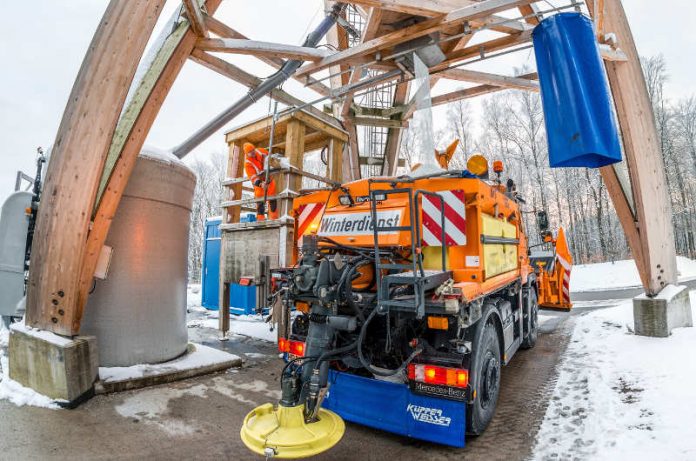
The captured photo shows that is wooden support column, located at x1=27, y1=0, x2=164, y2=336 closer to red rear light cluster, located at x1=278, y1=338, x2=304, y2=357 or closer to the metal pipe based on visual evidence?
the metal pipe

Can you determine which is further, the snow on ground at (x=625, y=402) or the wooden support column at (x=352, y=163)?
the wooden support column at (x=352, y=163)

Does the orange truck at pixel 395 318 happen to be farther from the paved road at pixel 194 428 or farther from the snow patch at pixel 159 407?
the snow patch at pixel 159 407

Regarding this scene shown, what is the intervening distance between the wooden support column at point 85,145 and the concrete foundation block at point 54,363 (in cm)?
18

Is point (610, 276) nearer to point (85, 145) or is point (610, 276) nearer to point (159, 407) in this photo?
point (159, 407)

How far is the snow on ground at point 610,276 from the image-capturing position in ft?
56.1

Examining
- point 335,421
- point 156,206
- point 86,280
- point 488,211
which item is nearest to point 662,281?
point 488,211

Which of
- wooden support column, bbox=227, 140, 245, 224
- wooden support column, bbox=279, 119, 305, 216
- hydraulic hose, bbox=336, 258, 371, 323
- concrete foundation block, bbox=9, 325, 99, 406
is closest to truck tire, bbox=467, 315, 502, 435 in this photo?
hydraulic hose, bbox=336, 258, 371, 323

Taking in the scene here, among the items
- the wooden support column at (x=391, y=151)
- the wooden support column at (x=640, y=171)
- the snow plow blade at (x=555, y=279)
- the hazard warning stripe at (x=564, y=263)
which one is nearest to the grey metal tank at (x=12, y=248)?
the wooden support column at (x=391, y=151)

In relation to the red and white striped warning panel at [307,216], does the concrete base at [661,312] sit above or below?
below

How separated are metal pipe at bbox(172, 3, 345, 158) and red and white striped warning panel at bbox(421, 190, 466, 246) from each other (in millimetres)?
3489

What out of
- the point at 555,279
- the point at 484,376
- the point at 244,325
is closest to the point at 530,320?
the point at 555,279

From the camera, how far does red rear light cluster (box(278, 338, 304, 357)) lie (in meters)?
3.66

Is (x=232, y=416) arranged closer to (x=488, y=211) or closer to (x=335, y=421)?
(x=335, y=421)

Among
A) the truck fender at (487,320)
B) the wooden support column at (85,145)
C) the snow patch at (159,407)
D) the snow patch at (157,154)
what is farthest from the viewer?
the snow patch at (157,154)
